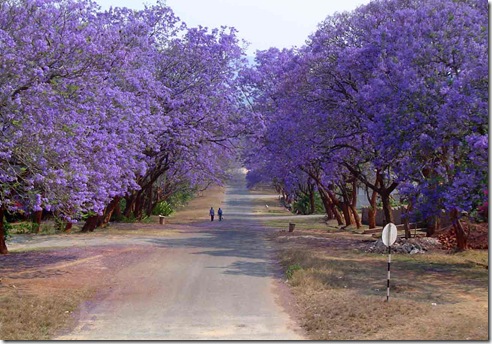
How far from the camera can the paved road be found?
A: 452 inches

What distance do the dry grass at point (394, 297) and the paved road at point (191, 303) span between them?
0.80 m

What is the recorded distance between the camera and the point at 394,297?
14.6m

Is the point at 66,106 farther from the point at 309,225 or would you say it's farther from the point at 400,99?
the point at 309,225

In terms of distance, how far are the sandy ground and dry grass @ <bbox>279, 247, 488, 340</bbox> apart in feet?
2.35

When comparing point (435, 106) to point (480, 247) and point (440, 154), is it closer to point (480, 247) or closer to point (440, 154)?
point (440, 154)

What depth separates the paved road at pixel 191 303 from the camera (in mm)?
11484

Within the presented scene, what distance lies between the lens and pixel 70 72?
16.5 m

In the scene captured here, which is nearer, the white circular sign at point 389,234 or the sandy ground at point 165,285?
the sandy ground at point 165,285

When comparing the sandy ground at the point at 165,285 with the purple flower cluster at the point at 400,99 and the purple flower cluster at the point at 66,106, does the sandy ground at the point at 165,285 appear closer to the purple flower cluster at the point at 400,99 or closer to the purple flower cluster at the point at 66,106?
the purple flower cluster at the point at 66,106

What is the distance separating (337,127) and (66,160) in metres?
14.5

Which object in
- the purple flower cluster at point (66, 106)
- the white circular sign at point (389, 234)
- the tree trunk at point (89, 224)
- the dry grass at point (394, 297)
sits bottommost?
the dry grass at point (394, 297)

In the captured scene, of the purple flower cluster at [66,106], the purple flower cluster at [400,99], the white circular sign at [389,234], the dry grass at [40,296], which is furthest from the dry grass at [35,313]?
the purple flower cluster at [400,99]

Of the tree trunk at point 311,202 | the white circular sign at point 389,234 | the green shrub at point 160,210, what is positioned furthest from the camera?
the tree trunk at point 311,202

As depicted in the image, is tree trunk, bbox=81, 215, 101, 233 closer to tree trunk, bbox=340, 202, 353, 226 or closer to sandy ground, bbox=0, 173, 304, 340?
sandy ground, bbox=0, 173, 304, 340
